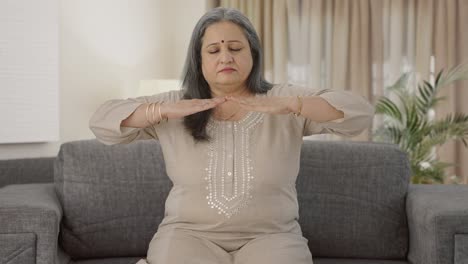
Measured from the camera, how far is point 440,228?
2.26m

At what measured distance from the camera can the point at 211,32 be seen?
89.7 inches

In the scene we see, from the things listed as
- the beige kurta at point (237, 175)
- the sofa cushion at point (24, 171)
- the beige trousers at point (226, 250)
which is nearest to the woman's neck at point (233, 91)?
the beige kurta at point (237, 175)

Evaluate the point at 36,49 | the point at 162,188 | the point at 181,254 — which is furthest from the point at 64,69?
the point at 181,254

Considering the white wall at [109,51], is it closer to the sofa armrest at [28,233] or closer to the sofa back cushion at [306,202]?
the sofa back cushion at [306,202]

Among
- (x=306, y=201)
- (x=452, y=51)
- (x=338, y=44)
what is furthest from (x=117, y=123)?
(x=452, y=51)

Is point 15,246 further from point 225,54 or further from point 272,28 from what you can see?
point 272,28

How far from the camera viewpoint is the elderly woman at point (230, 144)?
6.97 ft

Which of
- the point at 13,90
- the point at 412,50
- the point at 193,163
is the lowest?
the point at 193,163

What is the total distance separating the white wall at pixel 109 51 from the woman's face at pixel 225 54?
1.87 m

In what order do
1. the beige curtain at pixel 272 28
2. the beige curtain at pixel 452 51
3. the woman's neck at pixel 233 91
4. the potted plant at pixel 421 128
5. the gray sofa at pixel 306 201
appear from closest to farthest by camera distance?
1. the woman's neck at pixel 233 91
2. the gray sofa at pixel 306 201
3. the potted plant at pixel 421 128
4. the beige curtain at pixel 452 51
5. the beige curtain at pixel 272 28

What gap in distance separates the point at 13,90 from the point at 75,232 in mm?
1370

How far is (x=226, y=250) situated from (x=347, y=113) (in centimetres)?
53

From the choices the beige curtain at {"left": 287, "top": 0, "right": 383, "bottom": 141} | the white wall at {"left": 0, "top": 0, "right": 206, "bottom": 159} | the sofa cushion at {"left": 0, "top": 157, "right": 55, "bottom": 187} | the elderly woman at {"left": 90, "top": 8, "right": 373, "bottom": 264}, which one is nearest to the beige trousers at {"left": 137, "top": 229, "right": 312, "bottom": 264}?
the elderly woman at {"left": 90, "top": 8, "right": 373, "bottom": 264}

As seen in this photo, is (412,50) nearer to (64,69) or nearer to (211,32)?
(64,69)
